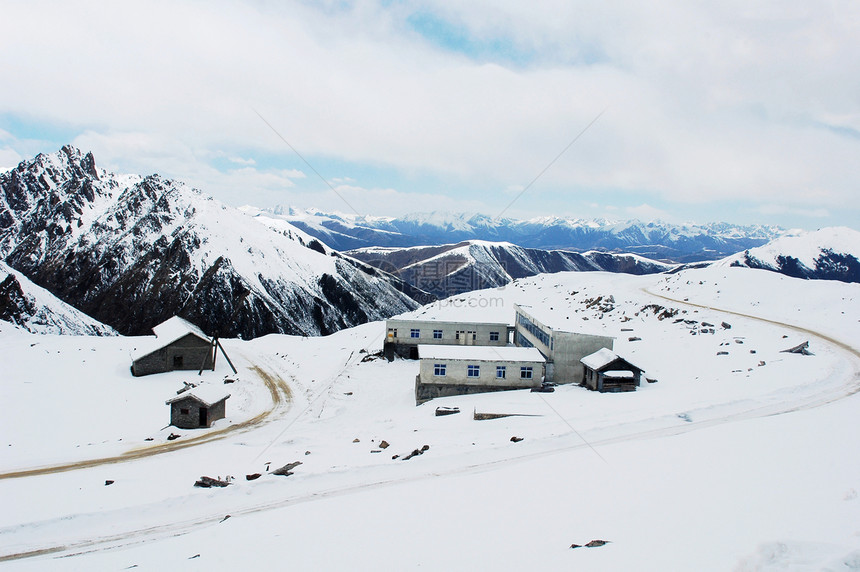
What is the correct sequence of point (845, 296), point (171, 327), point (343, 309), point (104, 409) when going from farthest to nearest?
point (343, 309) → point (171, 327) → point (845, 296) → point (104, 409)

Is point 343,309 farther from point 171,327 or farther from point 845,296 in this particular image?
point 845,296

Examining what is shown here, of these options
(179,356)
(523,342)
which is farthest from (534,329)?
(179,356)

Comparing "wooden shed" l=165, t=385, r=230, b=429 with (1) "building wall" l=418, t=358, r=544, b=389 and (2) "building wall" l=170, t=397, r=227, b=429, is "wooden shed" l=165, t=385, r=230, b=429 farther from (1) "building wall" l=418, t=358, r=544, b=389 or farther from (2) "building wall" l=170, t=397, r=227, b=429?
(1) "building wall" l=418, t=358, r=544, b=389

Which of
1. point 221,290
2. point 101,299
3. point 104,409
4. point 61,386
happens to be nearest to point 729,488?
point 104,409

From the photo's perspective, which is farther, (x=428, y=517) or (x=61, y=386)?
(x=61, y=386)

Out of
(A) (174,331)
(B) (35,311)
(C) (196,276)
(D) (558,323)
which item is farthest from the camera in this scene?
(C) (196,276)

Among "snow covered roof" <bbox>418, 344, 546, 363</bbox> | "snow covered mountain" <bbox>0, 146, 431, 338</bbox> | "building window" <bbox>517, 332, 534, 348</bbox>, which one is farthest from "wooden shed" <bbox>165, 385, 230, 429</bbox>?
"snow covered mountain" <bbox>0, 146, 431, 338</bbox>

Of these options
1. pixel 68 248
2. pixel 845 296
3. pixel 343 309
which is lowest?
pixel 343 309

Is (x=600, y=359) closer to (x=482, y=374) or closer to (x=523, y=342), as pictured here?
(x=482, y=374)
